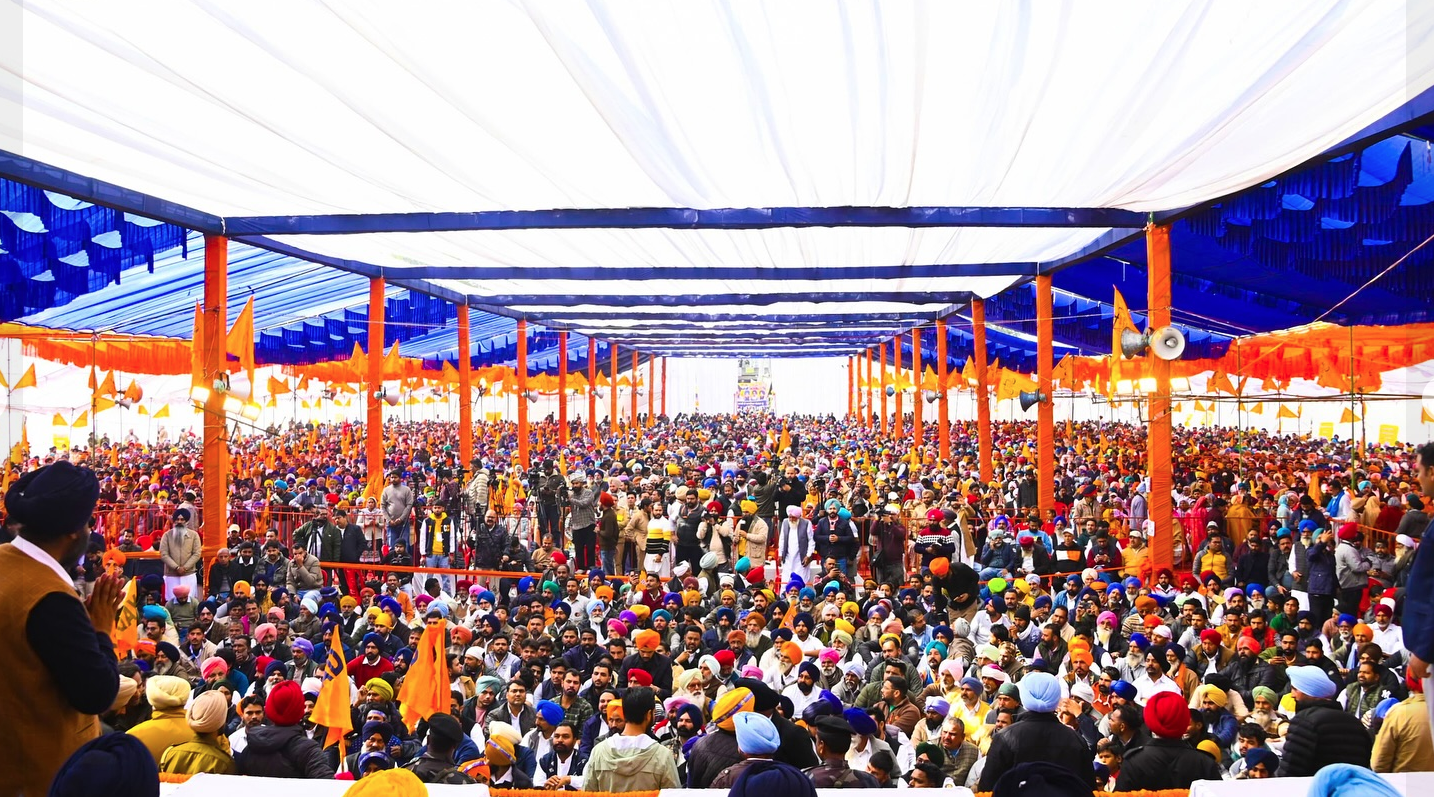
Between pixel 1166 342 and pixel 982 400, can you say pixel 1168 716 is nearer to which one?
pixel 1166 342

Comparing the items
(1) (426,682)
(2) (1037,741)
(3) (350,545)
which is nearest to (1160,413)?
(2) (1037,741)

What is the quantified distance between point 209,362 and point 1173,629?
31.3 feet

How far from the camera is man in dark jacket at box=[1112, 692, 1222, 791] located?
15.6ft

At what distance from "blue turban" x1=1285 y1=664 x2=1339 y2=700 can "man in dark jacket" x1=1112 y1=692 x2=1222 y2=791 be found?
40.1 inches

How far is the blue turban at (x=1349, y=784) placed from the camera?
2.46 metres

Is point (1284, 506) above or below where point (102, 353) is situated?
below

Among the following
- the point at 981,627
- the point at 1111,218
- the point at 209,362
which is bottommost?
the point at 981,627

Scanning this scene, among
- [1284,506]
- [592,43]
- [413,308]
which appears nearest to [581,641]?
[592,43]

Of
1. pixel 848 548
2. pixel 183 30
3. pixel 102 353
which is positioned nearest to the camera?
pixel 183 30

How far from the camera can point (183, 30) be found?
5637 mm

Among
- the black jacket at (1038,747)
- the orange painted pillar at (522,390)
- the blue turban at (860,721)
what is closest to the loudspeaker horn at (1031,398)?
the blue turban at (860,721)

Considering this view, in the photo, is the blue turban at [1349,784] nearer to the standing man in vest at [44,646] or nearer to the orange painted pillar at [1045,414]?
the standing man in vest at [44,646]

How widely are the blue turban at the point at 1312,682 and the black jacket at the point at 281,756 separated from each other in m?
5.19

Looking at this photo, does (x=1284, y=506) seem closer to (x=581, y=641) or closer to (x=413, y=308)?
(x=581, y=641)
